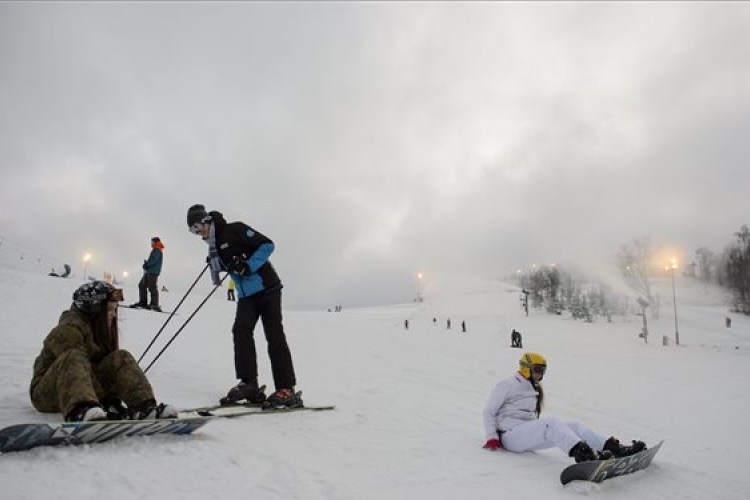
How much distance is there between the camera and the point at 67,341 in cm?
316

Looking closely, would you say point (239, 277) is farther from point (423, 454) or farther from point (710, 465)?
point (710, 465)

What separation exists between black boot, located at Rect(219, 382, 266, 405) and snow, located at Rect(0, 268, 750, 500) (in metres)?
0.40

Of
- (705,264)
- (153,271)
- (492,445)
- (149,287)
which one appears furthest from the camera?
(705,264)

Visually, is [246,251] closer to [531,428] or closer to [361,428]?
[361,428]

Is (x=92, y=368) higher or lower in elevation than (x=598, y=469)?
higher

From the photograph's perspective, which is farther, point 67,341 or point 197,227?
point 197,227

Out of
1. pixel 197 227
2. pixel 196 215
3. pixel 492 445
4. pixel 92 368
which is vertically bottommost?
pixel 492 445

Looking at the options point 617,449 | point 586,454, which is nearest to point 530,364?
point 617,449

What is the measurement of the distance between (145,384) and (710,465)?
6.38m

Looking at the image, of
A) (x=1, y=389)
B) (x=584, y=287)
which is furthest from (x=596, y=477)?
(x=584, y=287)

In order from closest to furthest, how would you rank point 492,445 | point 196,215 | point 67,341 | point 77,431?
point 77,431 < point 67,341 < point 492,445 < point 196,215

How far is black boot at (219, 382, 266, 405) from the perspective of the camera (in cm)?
454

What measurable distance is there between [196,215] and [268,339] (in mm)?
1490

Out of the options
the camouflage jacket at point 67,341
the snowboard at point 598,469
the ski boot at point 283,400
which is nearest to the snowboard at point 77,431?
the camouflage jacket at point 67,341
